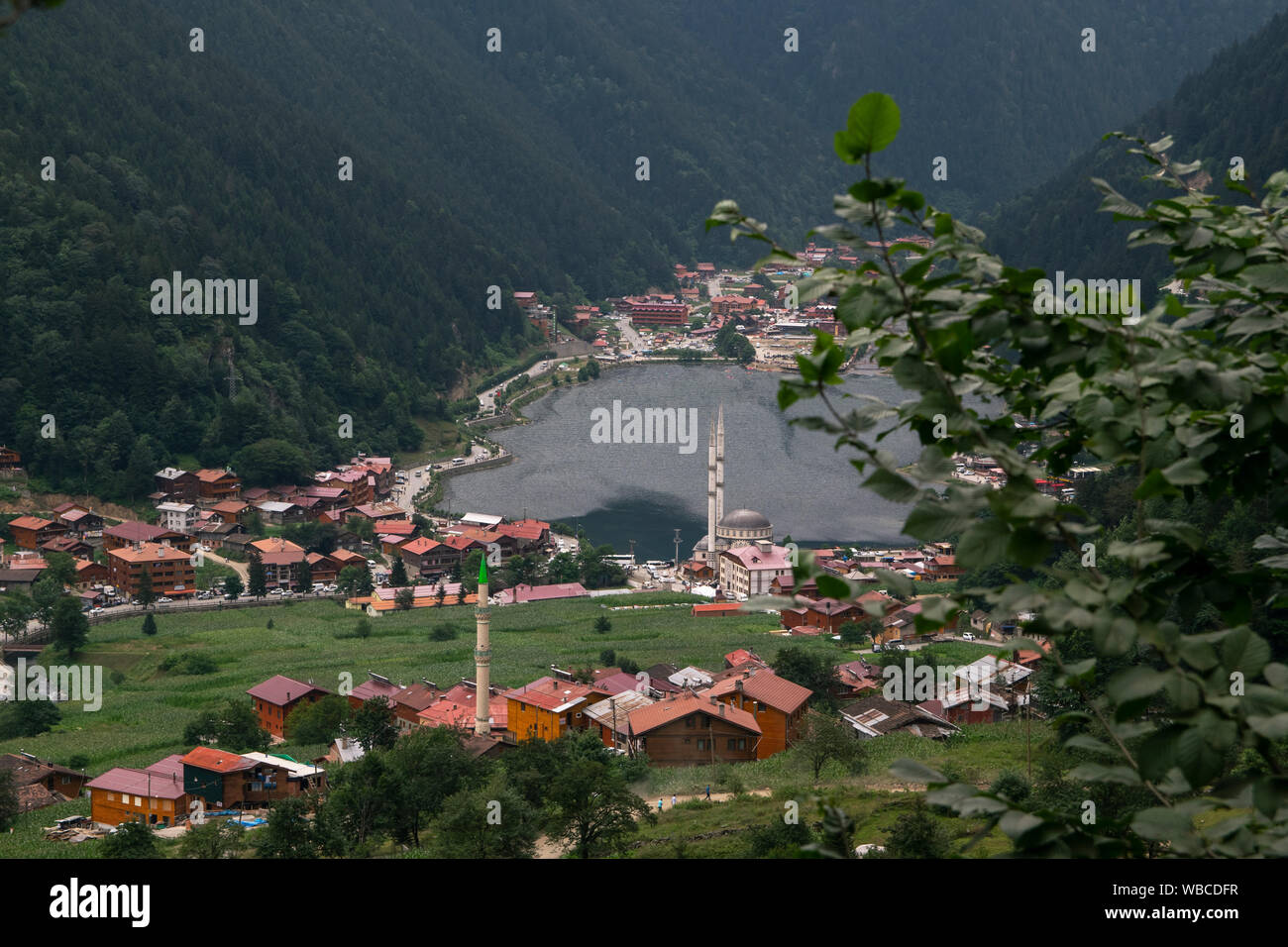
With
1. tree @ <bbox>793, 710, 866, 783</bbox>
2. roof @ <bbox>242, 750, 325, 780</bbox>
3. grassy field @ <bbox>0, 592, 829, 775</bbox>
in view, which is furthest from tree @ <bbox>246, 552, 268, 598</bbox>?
tree @ <bbox>793, 710, 866, 783</bbox>

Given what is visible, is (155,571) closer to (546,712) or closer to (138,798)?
(546,712)

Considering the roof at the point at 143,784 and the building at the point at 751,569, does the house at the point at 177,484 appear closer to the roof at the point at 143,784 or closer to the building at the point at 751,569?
the building at the point at 751,569

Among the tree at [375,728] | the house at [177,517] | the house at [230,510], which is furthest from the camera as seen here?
the house at [230,510]

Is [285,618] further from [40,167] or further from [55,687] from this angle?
[40,167]

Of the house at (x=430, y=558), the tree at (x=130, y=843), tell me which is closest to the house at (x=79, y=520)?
the house at (x=430, y=558)

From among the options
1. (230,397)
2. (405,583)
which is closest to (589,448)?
(230,397)

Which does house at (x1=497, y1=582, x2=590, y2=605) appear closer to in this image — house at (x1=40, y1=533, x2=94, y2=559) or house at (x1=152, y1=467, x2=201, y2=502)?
house at (x1=40, y1=533, x2=94, y2=559)

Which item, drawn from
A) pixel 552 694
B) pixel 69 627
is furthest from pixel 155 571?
pixel 552 694
